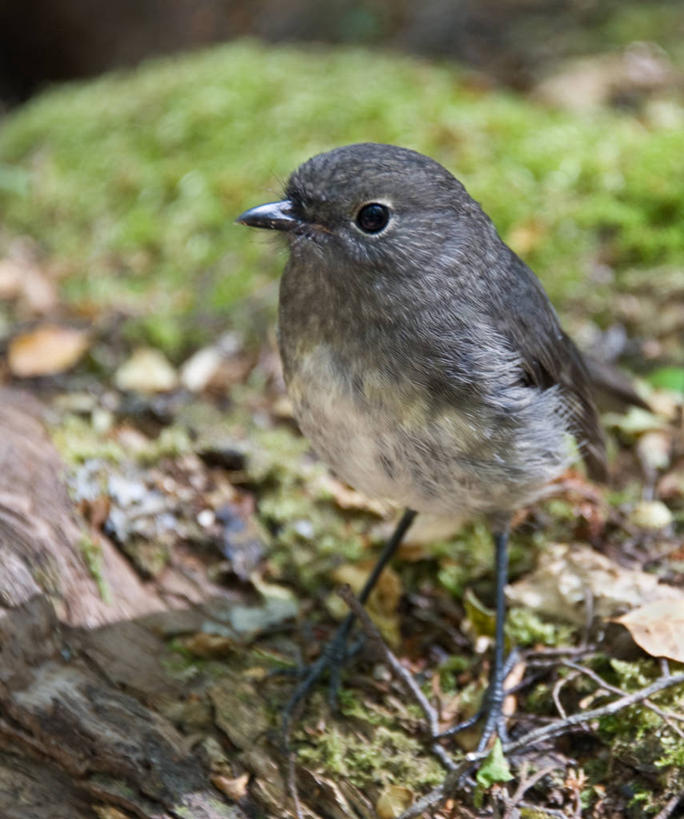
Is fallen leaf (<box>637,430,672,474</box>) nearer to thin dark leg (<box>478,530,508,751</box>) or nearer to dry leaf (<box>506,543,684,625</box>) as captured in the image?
dry leaf (<box>506,543,684,625</box>)

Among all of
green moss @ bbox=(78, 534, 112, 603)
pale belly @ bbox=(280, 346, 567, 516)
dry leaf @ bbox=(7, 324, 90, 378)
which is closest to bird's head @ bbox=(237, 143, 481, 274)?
pale belly @ bbox=(280, 346, 567, 516)

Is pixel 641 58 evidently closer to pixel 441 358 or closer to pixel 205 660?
pixel 441 358

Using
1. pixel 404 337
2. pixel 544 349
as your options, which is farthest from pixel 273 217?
pixel 544 349

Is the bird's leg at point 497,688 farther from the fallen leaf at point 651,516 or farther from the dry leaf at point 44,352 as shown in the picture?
the dry leaf at point 44,352

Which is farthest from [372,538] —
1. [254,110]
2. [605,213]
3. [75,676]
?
[254,110]

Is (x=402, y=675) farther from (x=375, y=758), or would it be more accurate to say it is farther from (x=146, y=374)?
(x=146, y=374)

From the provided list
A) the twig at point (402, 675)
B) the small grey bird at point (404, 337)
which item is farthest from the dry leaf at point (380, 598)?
the small grey bird at point (404, 337)
